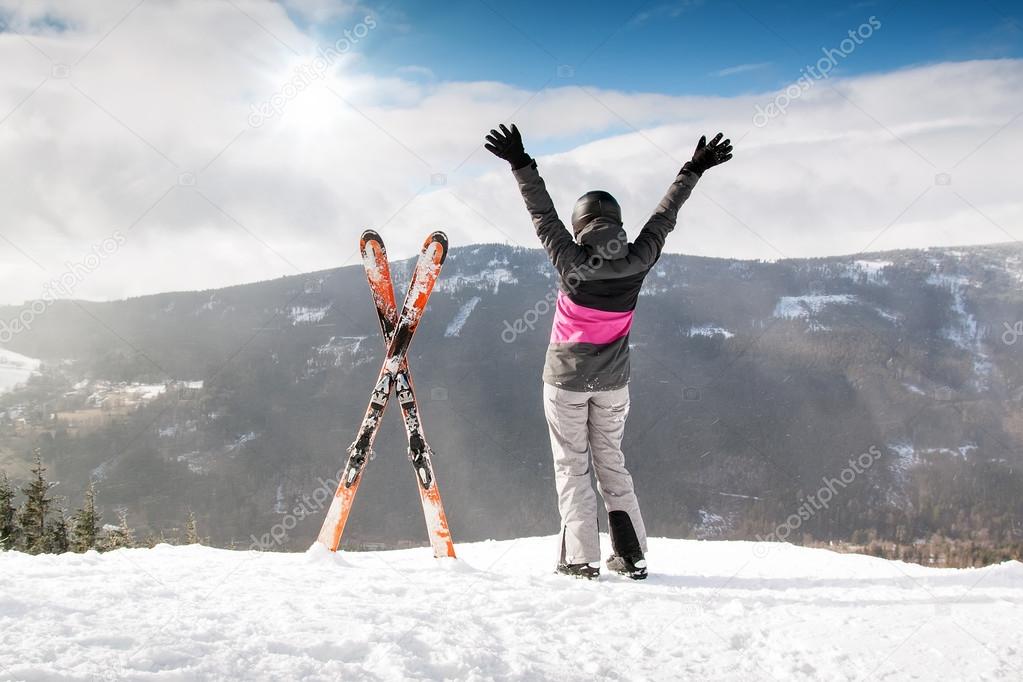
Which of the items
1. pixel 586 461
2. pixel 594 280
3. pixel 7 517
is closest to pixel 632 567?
pixel 586 461

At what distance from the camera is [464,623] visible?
9.57 ft

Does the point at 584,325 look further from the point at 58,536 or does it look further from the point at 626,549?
the point at 58,536

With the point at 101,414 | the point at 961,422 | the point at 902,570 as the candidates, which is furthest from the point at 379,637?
the point at 961,422

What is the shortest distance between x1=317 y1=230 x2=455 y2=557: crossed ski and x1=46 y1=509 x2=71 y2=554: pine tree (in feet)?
100

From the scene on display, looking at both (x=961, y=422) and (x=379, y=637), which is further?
(x=961, y=422)

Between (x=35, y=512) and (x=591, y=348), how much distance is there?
103ft

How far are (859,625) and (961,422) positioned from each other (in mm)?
236999

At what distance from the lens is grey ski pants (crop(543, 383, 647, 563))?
4344 mm

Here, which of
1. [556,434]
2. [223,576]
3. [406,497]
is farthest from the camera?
[406,497]

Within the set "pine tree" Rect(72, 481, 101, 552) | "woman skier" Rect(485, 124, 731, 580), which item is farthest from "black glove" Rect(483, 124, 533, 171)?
"pine tree" Rect(72, 481, 101, 552)

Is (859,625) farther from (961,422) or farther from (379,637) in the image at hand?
(961,422)

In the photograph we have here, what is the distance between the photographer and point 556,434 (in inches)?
179

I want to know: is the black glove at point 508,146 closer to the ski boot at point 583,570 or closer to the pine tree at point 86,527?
the ski boot at point 583,570

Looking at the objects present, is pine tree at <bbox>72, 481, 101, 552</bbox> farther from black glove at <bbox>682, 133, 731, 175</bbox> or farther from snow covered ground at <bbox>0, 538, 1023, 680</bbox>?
black glove at <bbox>682, 133, 731, 175</bbox>
